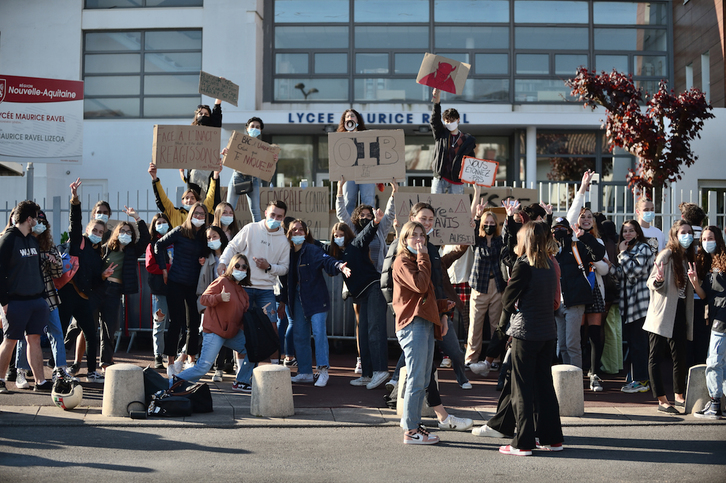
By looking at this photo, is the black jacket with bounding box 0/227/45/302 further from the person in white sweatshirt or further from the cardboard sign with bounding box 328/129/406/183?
the cardboard sign with bounding box 328/129/406/183

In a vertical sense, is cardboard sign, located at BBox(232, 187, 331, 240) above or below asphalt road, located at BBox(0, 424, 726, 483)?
above

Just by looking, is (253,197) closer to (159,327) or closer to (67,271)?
(159,327)

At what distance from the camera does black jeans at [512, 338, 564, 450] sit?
6.37 metres

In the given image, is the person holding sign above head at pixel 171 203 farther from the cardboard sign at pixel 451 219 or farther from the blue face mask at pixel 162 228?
the cardboard sign at pixel 451 219

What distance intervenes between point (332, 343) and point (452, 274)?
2349mm

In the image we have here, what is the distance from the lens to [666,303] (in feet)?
26.1

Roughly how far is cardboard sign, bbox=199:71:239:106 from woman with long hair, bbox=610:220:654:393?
598 centimetres

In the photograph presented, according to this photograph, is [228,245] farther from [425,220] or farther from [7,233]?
[425,220]

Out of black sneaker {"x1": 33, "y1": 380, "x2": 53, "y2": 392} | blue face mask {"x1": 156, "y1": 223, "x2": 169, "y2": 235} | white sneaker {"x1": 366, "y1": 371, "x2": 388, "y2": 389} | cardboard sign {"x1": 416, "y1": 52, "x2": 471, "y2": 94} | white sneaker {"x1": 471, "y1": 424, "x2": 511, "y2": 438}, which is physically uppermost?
cardboard sign {"x1": 416, "y1": 52, "x2": 471, "y2": 94}

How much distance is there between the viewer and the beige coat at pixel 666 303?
26.1 feet

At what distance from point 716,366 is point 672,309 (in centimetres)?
69

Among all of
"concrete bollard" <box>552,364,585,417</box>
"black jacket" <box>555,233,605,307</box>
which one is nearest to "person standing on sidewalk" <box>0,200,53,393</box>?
"concrete bollard" <box>552,364,585,417</box>

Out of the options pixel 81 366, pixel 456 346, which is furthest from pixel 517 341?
pixel 81 366

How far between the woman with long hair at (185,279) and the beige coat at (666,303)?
5.14 meters
